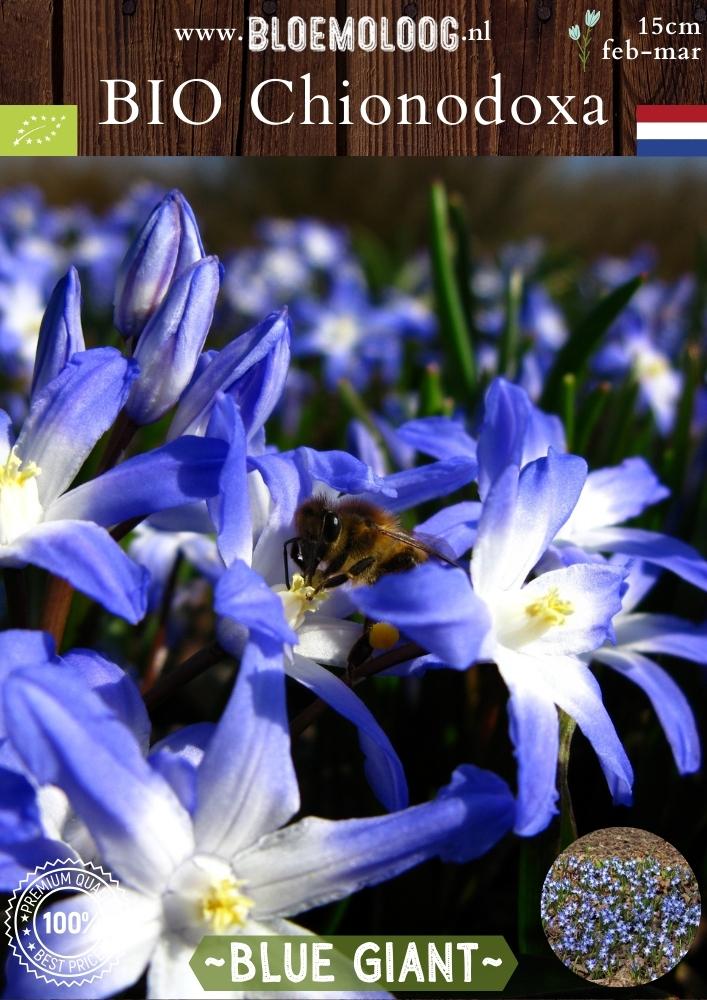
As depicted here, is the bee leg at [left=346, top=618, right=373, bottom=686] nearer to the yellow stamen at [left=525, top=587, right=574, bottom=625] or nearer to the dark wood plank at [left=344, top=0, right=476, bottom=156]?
the yellow stamen at [left=525, top=587, right=574, bottom=625]

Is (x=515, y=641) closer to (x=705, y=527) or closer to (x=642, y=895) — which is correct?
(x=642, y=895)

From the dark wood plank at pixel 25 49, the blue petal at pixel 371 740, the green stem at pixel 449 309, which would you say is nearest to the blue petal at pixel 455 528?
the blue petal at pixel 371 740

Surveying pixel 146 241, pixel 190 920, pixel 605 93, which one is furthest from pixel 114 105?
pixel 190 920

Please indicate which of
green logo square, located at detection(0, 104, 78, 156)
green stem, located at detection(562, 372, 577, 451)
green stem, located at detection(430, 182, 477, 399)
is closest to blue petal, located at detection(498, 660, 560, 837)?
green stem, located at detection(562, 372, 577, 451)

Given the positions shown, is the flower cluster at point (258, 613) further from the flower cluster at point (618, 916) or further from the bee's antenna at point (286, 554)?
the flower cluster at point (618, 916)

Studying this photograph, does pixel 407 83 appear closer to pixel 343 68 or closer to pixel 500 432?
pixel 343 68

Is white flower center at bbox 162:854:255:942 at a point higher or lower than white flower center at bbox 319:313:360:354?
lower
